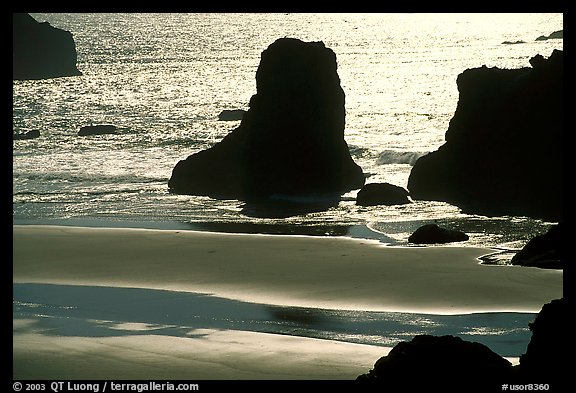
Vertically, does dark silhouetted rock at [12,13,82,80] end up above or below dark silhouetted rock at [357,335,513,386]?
above

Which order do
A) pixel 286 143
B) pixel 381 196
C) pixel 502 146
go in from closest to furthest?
pixel 381 196
pixel 502 146
pixel 286 143

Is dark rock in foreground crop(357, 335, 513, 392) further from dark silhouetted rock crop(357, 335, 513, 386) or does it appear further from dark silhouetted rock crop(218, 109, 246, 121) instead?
dark silhouetted rock crop(218, 109, 246, 121)

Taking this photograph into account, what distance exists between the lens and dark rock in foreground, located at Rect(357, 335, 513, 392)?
436 inches

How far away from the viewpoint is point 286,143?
41656 millimetres

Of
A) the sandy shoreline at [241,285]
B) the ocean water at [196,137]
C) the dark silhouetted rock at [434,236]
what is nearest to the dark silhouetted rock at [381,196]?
the ocean water at [196,137]

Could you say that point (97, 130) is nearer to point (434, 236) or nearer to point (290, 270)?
point (434, 236)

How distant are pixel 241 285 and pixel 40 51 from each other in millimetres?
115151

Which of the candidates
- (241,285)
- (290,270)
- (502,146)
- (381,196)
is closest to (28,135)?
(381,196)

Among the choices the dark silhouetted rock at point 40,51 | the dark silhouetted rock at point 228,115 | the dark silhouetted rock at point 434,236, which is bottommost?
the dark silhouetted rock at point 434,236

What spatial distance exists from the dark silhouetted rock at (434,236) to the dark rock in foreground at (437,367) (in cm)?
1692

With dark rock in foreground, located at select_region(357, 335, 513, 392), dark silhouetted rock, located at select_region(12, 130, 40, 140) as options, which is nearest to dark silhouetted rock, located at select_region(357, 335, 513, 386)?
dark rock in foreground, located at select_region(357, 335, 513, 392)

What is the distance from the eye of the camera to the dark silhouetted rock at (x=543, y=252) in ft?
78.6

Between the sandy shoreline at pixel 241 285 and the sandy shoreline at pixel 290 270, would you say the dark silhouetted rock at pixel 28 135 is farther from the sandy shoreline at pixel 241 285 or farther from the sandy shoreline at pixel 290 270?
the sandy shoreline at pixel 290 270

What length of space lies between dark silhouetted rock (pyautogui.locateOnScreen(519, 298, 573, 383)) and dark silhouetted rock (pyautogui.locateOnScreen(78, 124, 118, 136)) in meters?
59.2
